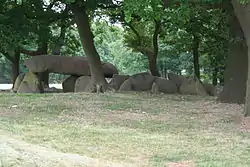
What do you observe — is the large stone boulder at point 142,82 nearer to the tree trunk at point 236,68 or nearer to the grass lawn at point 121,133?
the tree trunk at point 236,68

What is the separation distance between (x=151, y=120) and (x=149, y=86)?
10.7m

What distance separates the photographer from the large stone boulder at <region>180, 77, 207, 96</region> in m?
19.9

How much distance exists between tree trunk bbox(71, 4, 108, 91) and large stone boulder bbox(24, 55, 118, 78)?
2.86m

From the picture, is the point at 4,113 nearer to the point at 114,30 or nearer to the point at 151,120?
the point at 151,120

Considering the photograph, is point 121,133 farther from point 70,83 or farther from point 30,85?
point 70,83

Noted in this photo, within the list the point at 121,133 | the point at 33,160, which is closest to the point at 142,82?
the point at 121,133

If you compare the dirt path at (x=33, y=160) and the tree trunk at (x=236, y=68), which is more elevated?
the tree trunk at (x=236, y=68)

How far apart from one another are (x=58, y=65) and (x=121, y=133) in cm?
1317

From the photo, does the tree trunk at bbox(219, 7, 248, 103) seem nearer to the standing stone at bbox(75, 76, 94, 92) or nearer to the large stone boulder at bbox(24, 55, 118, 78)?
the standing stone at bbox(75, 76, 94, 92)

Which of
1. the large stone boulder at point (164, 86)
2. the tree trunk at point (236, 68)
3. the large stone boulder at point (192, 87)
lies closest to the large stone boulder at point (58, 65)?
the large stone boulder at point (164, 86)

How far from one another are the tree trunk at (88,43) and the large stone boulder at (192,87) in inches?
162

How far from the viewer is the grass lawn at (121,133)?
5816mm

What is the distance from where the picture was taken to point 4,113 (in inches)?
413

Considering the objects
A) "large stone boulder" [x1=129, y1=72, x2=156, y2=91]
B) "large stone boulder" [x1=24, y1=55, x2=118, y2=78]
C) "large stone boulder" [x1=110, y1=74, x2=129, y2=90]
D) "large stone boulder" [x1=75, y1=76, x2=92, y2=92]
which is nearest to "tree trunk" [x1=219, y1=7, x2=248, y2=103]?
"large stone boulder" [x1=129, y1=72, x2=156, y2=91]
